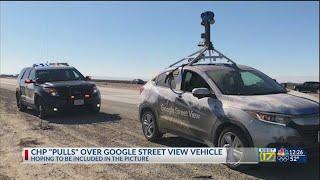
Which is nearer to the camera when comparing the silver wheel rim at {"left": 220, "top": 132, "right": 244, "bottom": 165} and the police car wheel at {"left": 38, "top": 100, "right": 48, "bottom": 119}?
the silver wheel rim at {"left": 220, "top": 132, "right": 244, "bottom": 165}

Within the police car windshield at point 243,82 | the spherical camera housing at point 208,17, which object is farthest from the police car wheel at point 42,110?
the police car windshield at point 243,82

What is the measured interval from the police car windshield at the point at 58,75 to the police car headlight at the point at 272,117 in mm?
10145

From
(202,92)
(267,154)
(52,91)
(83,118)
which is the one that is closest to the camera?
(267,154)

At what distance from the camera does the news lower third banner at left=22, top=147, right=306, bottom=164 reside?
7.64 m

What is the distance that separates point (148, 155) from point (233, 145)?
5.44ft

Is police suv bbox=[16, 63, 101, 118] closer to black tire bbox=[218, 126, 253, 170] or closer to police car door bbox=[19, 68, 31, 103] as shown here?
police car door bbox=[19, 68, 31, 103]

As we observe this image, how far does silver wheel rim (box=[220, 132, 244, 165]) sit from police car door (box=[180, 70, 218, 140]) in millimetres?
413

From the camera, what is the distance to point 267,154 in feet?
24.2

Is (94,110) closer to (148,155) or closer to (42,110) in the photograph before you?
(42,110)

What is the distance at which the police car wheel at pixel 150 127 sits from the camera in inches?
408

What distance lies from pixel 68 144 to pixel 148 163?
2.62m

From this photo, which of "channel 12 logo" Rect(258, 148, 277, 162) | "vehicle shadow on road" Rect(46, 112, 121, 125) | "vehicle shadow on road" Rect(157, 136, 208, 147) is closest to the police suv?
"vehicle shadow on road" Rect(46, 112, 121, 125)

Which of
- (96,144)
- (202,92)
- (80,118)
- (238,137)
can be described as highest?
(202,92)

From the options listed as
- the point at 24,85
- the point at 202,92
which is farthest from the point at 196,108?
the point at 24,85
